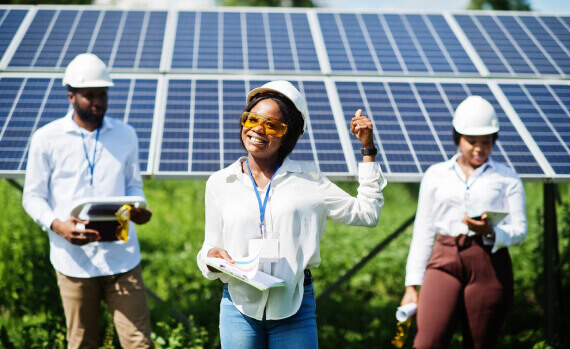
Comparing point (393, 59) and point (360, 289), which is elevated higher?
point (393, 59)

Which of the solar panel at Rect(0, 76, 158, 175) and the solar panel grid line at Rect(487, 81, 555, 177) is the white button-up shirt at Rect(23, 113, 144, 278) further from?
the solar panel grid line at Rect(487, 81, 555, 177)

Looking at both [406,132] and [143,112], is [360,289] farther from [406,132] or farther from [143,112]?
[143,112]

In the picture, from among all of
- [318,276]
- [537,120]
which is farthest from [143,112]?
[318,276]

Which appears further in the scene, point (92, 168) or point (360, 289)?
point (360, 289)

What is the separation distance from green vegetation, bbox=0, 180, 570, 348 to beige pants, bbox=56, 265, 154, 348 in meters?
0.83

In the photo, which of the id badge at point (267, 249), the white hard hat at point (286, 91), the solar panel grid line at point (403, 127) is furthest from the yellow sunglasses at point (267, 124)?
the solar panel grid line at point (403, 127)

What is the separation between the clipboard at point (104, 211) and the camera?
4188 mm

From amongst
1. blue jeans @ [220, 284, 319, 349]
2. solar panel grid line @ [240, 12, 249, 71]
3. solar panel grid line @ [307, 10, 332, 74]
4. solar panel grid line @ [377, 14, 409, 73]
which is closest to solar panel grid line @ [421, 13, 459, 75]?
solar panel grid line @ [377, 14, 409, 73]

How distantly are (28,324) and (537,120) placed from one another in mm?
5042

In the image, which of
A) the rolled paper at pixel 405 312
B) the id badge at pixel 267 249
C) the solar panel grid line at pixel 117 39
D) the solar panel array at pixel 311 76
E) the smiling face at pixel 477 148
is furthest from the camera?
the solar panel grid line at pixel 117 39

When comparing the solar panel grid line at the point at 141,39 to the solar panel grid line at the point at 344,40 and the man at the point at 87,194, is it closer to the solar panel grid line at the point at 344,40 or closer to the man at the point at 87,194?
the man at the point at 87,194

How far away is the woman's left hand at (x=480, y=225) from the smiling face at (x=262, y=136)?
1.47 metres

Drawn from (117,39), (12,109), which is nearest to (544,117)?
(117,39)

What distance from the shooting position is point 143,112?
5.94 m
